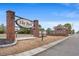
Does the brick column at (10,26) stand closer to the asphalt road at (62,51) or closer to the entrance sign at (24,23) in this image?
the entrance sign at (24,23)

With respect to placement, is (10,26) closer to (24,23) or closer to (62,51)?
(24,23)

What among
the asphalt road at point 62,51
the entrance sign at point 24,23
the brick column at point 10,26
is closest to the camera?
the asphalt road at point 62,51

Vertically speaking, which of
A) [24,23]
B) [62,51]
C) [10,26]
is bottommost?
[62,51]

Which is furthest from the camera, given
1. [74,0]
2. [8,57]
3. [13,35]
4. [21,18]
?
[21,18]

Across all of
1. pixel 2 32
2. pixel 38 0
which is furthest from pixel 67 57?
pixel 2 32

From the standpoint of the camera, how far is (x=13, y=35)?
19.1 metres

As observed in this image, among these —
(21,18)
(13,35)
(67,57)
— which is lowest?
(67,57)

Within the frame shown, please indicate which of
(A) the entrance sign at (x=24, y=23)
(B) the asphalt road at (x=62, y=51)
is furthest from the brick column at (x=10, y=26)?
(B) the asphalt road at (x=62, y=51)

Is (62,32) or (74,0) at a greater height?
(74,0)

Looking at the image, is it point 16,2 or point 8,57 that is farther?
point 16,2

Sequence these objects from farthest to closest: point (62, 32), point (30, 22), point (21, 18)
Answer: point (62, 32) < point (30, 22) < point (21, 18)

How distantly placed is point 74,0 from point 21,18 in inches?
265

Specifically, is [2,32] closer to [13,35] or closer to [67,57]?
[13,35]

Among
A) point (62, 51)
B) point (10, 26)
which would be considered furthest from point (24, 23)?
point (62, 51)
